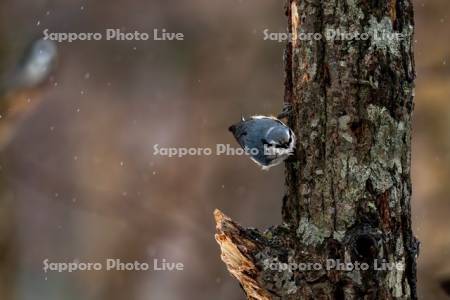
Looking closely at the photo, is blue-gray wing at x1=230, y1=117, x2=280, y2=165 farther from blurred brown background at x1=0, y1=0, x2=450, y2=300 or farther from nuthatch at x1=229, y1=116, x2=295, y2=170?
blurred brown background at x1=0, y1=0, x2=450, y2=300

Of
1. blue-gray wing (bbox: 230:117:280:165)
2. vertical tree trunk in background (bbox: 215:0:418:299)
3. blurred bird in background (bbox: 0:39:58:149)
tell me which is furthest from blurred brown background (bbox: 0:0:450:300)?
vertical tree trunk in background (bbox: 215:0:418:299)

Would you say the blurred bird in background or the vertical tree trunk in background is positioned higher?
the blurred bird in background

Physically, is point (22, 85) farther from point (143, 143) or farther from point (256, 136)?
point (256, 136)

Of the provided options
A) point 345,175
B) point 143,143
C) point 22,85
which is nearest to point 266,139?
point 345,175

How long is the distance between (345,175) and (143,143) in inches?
180

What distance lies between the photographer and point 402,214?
2541 millimetres

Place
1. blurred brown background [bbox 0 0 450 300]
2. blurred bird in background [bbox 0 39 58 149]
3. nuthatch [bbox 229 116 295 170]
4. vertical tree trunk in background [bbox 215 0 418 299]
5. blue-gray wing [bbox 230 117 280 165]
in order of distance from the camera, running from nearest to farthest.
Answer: vertical tree trunk in background [bbox 215 0 418 299] < nuthatch [bbox 229 116 295 170] < blue-gray wing [bbox 230 117 280 165] < blurred bird in background [bbox 0 39 58 149] < blurred brown background [bbox 0 0 450 300]

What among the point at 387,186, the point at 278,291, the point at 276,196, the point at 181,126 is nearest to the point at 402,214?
the point at 387,186

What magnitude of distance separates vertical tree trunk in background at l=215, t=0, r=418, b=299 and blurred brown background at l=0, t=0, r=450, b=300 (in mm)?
3713

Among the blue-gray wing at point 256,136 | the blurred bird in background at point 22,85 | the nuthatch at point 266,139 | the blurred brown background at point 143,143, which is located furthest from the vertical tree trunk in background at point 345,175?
the blurred brown background at point 143,143

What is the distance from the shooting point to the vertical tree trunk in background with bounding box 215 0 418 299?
2479 millimetres

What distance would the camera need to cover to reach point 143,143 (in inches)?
275

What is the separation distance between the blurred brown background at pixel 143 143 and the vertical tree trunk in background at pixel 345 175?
12.2ft

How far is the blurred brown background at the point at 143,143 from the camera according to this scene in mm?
6551
